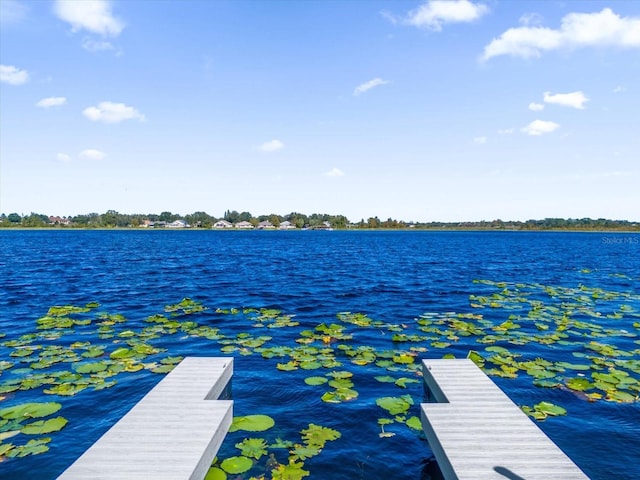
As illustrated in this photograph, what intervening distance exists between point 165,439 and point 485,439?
20.7 feet

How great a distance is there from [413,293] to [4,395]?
84.6ft

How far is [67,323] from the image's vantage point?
19.6 metres

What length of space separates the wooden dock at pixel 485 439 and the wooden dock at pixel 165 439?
458cm

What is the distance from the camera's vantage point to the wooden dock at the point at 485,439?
6438mm

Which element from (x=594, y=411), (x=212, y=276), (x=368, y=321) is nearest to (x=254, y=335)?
(x=368, y=321)

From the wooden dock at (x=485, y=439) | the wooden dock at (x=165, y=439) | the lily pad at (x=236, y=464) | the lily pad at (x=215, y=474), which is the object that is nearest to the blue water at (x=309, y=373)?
the lily pad at (x=236, y=464)

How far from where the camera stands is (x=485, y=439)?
24.2ft

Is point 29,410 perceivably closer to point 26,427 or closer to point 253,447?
point 26,427

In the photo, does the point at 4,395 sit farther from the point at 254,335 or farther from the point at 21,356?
the point at 254,335

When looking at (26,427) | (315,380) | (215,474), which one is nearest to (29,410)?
(26,427)

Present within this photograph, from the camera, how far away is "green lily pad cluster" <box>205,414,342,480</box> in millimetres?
7949

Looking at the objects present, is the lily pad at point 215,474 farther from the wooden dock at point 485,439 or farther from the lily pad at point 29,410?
the lily pad at point 29,410

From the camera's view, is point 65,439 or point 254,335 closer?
point 65,439

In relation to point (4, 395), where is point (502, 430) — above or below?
above
